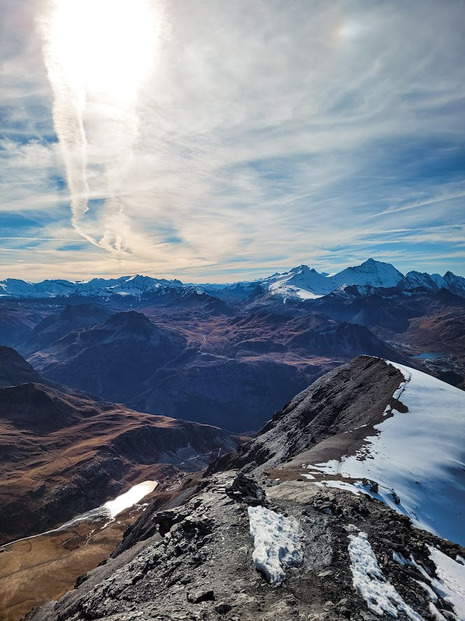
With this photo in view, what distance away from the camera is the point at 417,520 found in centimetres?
3023

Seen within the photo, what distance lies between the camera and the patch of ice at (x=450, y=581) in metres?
17.7

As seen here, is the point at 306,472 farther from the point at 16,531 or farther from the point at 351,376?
the point at 16,531

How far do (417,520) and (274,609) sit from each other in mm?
20717

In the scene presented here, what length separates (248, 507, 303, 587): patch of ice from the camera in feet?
57.5

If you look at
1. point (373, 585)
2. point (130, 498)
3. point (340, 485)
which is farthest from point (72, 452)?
point (373, 585)

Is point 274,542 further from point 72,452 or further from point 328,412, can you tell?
point 72,452

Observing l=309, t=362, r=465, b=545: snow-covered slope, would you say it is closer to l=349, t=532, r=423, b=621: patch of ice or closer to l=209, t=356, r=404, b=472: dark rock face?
l=209, t=356, r=404, b=472: dark rock face

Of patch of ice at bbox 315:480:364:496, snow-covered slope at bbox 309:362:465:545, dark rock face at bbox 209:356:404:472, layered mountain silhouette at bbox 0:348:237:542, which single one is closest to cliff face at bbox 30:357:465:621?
patch of ice at bbox 315:480:364:496

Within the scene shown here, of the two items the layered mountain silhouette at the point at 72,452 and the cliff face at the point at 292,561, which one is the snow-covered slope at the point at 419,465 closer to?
the cliff face at the point at 292,561

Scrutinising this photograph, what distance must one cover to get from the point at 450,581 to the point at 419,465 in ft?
70.5

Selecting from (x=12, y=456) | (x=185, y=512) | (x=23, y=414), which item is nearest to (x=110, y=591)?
(x=185, y=512)

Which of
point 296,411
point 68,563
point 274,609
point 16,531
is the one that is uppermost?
point 274,609

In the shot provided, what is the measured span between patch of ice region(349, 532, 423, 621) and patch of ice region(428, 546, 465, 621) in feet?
10.8

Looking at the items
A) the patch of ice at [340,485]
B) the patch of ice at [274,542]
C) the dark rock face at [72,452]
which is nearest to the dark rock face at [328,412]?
the patch of ice at [340,485]
